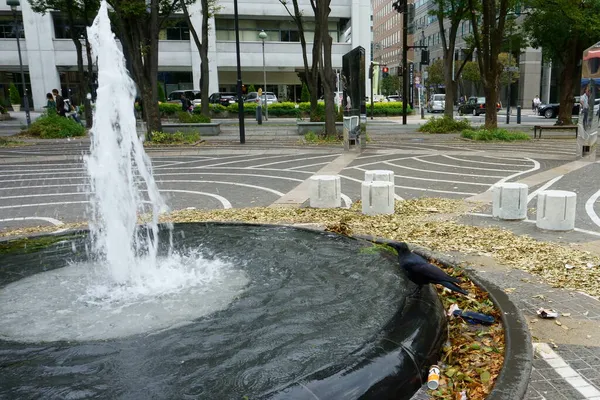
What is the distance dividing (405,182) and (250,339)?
8551mm

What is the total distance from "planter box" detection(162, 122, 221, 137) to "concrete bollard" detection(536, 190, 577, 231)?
18156mm

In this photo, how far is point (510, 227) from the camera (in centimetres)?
786

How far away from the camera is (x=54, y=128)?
2341 cm

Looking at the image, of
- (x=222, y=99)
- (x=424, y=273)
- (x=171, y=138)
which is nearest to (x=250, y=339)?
(x=424, y=273)

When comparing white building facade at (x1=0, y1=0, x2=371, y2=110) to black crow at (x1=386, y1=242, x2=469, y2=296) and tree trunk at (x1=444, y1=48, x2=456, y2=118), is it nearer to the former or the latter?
tree trunk at (x1=444, y1=48, x2=456, y2=118)

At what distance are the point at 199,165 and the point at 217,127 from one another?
32.7ft

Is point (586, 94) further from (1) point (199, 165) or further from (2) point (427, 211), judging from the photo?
(1) point (199, 165)

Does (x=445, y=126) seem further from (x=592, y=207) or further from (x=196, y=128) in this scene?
(x=592, y=207)

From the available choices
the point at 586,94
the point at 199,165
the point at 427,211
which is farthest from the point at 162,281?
the point at 586,94

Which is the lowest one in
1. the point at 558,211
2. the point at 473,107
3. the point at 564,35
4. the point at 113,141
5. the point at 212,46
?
the point at 558,211

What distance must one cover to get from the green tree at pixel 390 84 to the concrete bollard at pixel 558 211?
6708 cm

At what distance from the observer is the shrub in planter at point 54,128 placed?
76.5ft

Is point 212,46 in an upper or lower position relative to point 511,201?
upper

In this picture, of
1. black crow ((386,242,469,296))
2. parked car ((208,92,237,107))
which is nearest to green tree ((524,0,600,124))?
black crow ((386,242,469,296))
